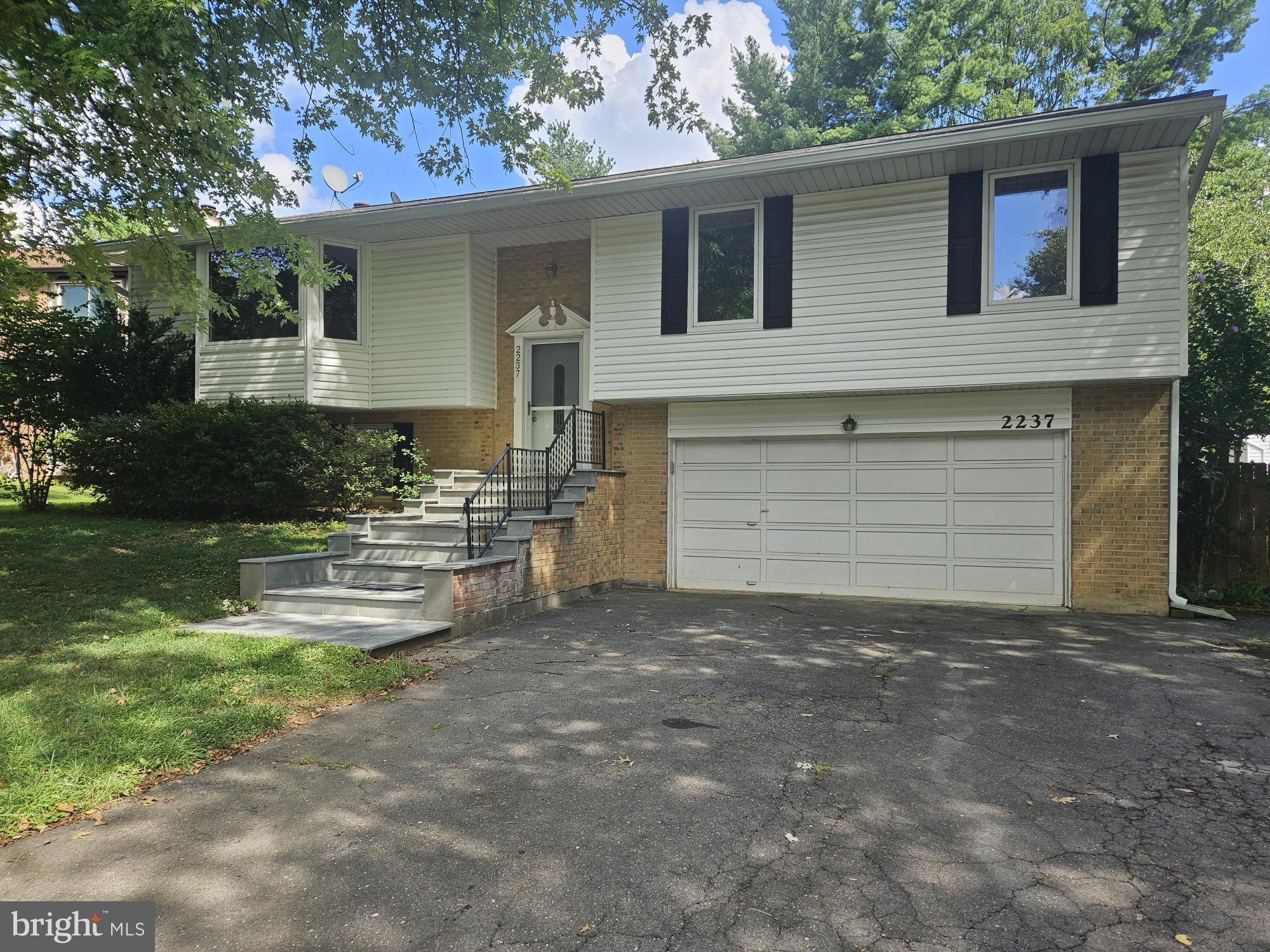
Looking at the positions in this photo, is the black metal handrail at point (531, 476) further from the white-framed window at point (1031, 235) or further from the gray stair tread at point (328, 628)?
the white-framed window at point (1031, 235)

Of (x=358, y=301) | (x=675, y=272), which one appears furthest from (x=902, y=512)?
(x=358, y=301)

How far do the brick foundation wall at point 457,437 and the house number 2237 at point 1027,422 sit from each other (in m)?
7.69

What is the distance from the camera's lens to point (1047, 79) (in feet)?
74.2

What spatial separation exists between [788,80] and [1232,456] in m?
19.3

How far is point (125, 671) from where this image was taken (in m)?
5.27

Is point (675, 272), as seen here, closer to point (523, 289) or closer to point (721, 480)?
point (721, 480)

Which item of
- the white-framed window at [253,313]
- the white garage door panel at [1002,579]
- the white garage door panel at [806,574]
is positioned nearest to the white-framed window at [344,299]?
the white-framed window at [253,313]

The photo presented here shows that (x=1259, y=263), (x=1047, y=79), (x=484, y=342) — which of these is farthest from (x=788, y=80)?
(x=484, y=342)

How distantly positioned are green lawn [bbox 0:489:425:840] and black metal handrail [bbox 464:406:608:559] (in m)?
2.66

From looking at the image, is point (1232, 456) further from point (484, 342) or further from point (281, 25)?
point (281, 25)

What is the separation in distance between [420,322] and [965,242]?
845 cm

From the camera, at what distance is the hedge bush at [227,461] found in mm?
11406

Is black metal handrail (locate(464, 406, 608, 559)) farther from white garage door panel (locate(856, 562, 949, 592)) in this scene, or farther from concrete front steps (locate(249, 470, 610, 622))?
white garage door panel (locate(856, 562, 949, 592))

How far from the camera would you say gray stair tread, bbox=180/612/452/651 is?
6477 millimetres
